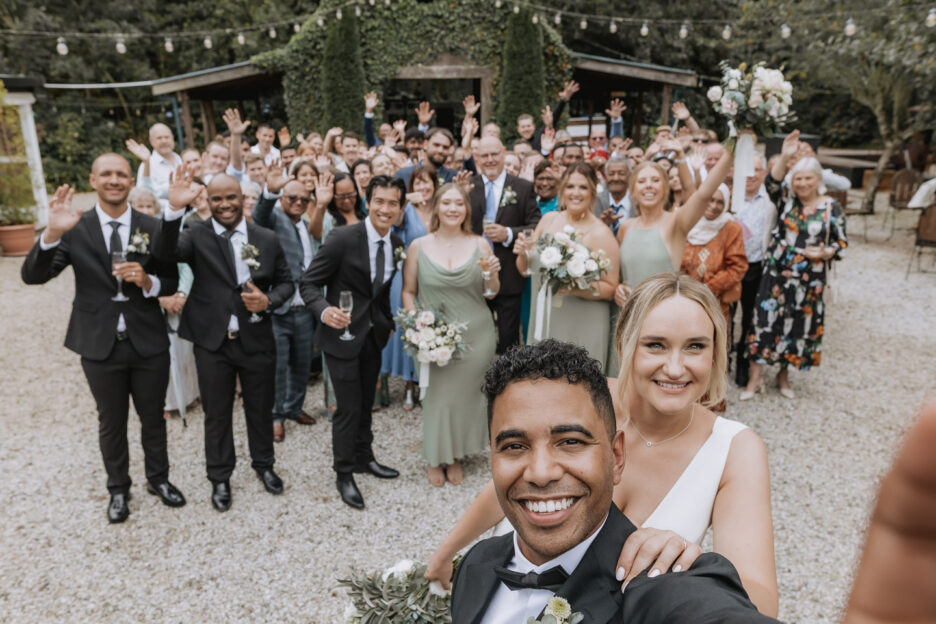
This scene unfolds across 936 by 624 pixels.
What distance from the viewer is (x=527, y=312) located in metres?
6.84

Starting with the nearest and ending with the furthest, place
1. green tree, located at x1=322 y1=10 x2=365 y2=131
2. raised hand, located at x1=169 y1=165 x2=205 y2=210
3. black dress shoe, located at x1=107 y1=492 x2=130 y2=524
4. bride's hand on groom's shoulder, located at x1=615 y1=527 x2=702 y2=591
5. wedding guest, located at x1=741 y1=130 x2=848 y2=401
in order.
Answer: bride's hand on groom's shoulder, located at x1=615 y1=527 x2=702 y2=591 < raised hand, located at x1=169 y1=165 x2=205 y2=210 < black dress shoe, located at x1=107 y1=492 x2=130 y2=524 < wedding guest, located at x1=741 y1=130 x2=848 y2=401 < green tree, located at x1=322 y1=10 x2=365 y2=131

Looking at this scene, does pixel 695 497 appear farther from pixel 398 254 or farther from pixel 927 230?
pixel 927 230

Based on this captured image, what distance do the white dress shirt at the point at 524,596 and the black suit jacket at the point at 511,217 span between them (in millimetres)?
4874

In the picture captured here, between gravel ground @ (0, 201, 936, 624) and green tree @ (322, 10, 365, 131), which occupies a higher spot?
green tree @ (322, 10, 365, 131)

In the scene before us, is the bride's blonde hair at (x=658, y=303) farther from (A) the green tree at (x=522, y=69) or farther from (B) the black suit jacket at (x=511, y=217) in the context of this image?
(A) the green tree at (x=522, y=69)

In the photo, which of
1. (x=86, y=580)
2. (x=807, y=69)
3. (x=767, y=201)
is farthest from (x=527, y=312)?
(x=807, y=69)

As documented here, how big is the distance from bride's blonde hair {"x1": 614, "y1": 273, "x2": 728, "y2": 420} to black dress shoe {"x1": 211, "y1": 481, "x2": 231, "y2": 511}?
3.51 metres

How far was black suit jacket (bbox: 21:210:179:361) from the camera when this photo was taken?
423 centimetres

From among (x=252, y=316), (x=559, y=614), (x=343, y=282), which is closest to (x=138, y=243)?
(x=252, y=316)

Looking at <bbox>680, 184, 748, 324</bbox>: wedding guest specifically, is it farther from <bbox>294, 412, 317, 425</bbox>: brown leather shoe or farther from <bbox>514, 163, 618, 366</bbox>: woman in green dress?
<bbox>294, 412, 317, 425</bbox>: brown leather shoe

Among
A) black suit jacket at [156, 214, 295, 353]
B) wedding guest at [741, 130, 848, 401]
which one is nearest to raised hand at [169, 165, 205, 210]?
black suit jacket at [156, 214, 295, 353]

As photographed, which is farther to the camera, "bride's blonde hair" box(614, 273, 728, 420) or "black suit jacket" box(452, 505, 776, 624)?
"bride's blonde hair" box(614, 273, 728, 420)

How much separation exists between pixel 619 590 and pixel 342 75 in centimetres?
1821

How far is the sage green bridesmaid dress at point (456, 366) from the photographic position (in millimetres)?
5070
